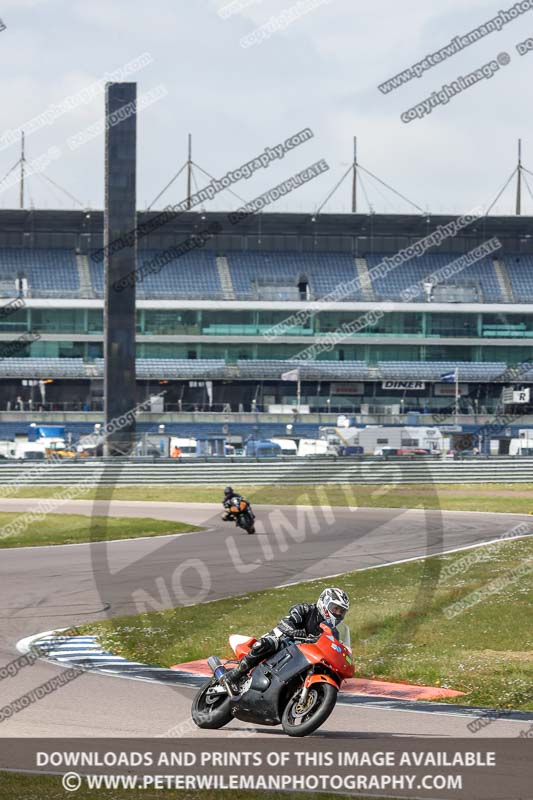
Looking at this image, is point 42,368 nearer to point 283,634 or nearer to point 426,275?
point 426,275

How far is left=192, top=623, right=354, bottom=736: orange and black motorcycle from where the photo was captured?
9.83 meters

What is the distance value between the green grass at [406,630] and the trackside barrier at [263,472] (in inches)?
1227

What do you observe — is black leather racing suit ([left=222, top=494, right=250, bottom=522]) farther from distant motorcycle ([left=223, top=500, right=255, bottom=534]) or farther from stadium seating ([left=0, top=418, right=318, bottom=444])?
stadium seating ([left=0, top=418, right=318, bottom=444])

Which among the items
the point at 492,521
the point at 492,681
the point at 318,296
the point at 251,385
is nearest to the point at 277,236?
the point at 318,296

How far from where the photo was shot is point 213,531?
33000mm

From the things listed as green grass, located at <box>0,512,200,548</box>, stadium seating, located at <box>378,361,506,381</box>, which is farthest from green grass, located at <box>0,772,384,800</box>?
stadium seating, located at <box>378,361,506,381</box>

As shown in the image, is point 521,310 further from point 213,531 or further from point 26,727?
point 26,727

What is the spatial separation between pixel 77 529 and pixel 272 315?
6010cm

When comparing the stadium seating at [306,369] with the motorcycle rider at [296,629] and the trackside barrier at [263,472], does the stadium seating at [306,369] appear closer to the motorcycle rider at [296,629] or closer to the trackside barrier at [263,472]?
the trackside barrier at [263,472]

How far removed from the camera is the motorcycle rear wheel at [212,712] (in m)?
10.4

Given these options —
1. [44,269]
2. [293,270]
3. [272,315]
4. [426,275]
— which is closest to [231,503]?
[272,315]

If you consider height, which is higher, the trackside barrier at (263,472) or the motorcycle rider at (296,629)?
the motorcycle rider at (296,629)

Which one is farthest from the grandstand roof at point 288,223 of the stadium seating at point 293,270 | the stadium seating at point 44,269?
the stadium seating at point 293,270

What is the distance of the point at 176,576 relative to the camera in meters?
23.1
